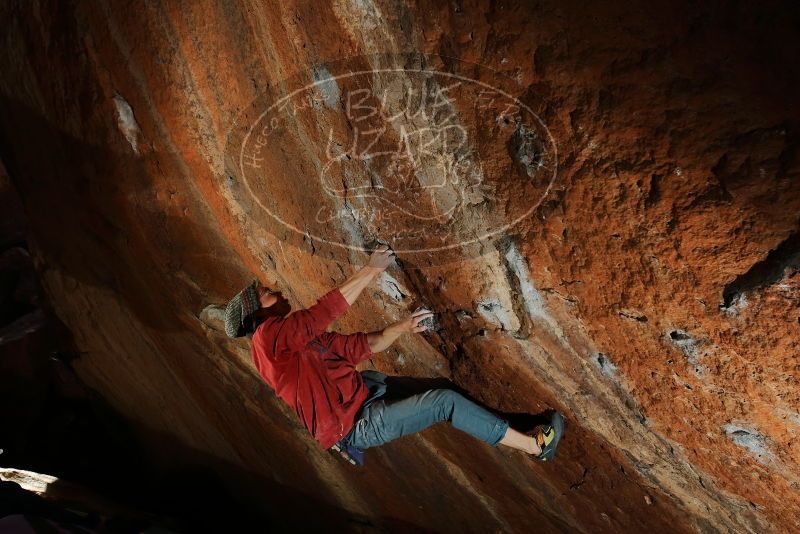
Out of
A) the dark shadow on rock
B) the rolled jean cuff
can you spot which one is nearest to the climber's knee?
the rolled jean cuff

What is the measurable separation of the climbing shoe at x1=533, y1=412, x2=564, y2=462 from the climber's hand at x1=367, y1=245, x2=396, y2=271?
1076 mm

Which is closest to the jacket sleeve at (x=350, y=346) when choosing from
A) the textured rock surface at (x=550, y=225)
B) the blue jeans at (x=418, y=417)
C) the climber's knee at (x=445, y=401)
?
the textured rock surface at (x=550, y=225)

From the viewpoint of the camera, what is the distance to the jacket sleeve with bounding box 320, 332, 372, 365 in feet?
8.56

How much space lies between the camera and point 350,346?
8.62 feet

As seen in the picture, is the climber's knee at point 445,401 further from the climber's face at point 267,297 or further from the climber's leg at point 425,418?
the climber's face at point 267,297

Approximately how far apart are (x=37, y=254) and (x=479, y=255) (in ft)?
16.2

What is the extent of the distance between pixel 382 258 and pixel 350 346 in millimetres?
634

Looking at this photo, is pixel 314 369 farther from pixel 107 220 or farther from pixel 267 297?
pixel 107 220

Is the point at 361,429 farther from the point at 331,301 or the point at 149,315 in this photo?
the point at 149,315

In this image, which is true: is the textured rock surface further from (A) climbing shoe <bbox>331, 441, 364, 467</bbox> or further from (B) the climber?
(A) climbing shoe <bbox>331, 441, 364, 467</bbox>

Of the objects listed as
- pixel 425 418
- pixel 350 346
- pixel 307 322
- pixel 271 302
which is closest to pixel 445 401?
pixel 425 418

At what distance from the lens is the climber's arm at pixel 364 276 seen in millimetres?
2262

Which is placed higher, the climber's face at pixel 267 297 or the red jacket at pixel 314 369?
the climber's face at pixel 267 297

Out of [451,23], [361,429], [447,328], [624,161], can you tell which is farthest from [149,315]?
[624,161]
